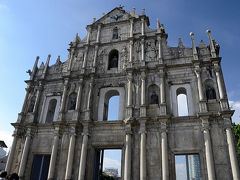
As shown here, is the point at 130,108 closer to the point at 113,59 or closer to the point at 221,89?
the point at 113,59

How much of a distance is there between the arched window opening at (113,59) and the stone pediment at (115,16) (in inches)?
142

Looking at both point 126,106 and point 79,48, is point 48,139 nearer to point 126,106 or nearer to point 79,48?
point 126,106

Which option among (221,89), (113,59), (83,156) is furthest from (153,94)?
(83,156)

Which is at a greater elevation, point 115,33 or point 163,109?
point 115,33

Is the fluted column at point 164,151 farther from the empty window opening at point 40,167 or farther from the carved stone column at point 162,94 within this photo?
the empty window opening at point 40,167

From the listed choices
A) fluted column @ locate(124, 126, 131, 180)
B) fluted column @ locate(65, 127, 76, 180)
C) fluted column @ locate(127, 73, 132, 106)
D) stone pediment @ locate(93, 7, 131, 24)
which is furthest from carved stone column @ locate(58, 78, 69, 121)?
stone pediment @ locate(93, 7, 131, 24)

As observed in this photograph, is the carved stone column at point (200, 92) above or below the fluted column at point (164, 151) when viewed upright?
above

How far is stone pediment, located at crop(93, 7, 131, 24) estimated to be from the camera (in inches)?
782

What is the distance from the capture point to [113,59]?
18266mm

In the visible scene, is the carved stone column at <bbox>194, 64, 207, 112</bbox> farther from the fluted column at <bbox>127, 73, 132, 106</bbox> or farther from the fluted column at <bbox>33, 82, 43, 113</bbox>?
the fluted column at <bbox>33, 82, 43, 113</bbox>

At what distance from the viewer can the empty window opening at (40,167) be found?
1484cm

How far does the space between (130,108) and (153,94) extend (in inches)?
81.4

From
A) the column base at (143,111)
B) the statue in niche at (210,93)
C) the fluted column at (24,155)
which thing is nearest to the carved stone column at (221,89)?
the statue in niche at (210,93)

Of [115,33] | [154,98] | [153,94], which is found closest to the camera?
[154,98]
